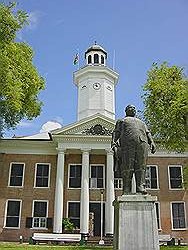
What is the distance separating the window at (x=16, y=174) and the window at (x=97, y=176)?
19.4 feet

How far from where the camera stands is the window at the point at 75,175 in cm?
3117

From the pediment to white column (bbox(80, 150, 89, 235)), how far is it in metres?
1.85

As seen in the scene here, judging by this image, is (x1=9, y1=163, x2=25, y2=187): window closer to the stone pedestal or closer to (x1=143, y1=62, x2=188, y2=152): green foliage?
(x1=143, y1=62, x2=188, y2=152): green foliage

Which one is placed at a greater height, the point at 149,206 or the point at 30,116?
the point at 30,116

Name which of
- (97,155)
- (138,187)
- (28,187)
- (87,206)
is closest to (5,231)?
(28,187)

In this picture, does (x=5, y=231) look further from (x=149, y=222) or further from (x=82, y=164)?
(x=149, y=222)

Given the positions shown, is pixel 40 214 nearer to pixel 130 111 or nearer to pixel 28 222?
pixel 28 222

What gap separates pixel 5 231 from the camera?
29.7 m

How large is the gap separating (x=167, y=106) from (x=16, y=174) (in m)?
15.7

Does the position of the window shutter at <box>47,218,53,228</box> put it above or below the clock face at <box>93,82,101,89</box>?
below

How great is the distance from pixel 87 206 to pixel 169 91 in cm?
1202

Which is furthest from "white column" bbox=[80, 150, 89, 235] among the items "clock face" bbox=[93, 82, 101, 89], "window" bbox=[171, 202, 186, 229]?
"clock face" bbox=[93, 82, 101, 89]

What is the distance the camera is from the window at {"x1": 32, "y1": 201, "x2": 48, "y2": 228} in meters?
30.0

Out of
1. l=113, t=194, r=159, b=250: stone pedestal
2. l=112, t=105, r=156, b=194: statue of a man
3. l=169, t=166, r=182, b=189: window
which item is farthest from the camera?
l=169, t=166, r=182, b=189: window
